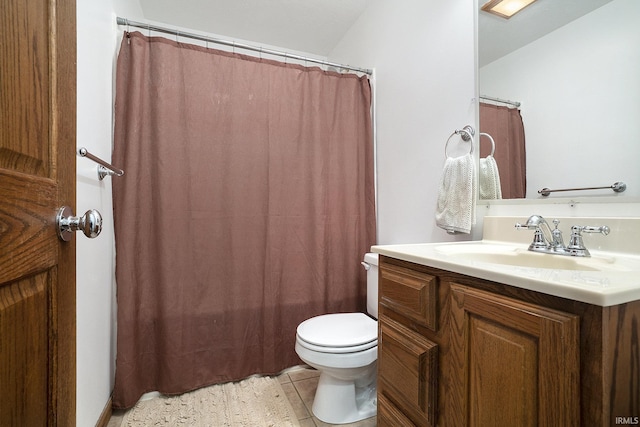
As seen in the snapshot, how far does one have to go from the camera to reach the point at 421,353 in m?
0.78

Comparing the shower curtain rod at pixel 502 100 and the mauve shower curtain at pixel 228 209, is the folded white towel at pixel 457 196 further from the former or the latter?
the mauve shower curtain at pixel 228 209

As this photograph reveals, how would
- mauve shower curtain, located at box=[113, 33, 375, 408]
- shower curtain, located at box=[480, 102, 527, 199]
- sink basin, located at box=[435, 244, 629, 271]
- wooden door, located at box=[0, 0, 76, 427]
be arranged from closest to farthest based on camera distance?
wooden door, located at box=[0, 0, 76, 427], sink basin, located at box=[435, 244, 629, 271], shower curtain, located at box=[480, 102, 527, 199], mauve shower curtain, located at box=[113, 33, 375, 408]

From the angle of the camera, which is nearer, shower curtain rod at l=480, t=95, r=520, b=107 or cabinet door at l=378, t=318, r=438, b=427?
cabinet door at l=378, t=318, r=438, b=427

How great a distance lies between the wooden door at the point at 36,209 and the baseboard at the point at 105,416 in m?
0.96

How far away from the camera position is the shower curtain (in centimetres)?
112

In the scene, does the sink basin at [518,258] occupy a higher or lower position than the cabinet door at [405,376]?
higher

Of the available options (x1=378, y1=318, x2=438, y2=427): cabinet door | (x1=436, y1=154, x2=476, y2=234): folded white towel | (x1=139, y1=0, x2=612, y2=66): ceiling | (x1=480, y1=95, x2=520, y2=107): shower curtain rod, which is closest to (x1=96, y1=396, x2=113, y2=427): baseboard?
(x1=378, y1=318, x2=438, y2=427): cabinet door

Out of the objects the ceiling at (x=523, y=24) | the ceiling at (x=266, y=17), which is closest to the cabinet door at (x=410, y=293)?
the ceiling at (x=523, y=24)

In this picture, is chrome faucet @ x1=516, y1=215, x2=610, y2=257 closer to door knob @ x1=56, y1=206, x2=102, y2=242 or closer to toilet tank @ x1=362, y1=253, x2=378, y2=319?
toilet tank @ x1=362, y1=253, x2=378, y2=319

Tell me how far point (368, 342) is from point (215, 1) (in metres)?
2.27

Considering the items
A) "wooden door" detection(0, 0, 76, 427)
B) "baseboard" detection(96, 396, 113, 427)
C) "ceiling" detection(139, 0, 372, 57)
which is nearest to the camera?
"wooden door" detection(0, 0, 76, 427)

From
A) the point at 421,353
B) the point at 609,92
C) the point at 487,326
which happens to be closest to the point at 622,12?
the point at 609,92

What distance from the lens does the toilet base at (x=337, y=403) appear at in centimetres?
135

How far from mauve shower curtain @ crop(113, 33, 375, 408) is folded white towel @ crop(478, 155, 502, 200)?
0.75m
